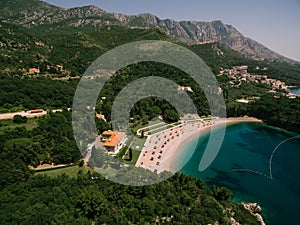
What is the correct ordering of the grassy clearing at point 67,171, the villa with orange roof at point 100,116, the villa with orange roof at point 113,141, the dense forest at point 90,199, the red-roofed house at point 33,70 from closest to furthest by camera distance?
the dense forest at point 90,199, the grassy clearing at point 67,171, the villa with orange roof at point 113,141, the villa with orange roof at point 100,116, the red-roofed house at point 33,70

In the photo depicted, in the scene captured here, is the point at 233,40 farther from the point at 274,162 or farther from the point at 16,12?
the point at 274,162

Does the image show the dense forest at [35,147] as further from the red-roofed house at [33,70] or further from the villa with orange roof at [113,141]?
the red-roofed house at [33,70]

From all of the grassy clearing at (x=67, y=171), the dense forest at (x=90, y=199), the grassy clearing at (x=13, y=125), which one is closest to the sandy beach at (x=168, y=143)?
the dense forest at (x=90, y=199)

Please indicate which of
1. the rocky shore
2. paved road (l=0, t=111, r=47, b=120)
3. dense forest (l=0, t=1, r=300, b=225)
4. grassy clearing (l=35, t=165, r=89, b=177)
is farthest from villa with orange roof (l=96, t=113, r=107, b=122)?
the rocky shore

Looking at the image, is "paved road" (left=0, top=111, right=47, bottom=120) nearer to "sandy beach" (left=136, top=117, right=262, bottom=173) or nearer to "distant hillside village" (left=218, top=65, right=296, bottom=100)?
"sandy beach" (left=136, top=117, right=262, bottom=173)

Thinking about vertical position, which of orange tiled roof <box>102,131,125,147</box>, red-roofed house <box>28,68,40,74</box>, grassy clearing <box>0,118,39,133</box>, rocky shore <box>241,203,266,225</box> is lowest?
rocky shore <box>241,203,266,225</box>

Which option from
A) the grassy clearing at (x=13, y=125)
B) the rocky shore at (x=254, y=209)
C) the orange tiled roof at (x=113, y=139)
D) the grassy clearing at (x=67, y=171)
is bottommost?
the rocky shore at (x=254, y=209)
